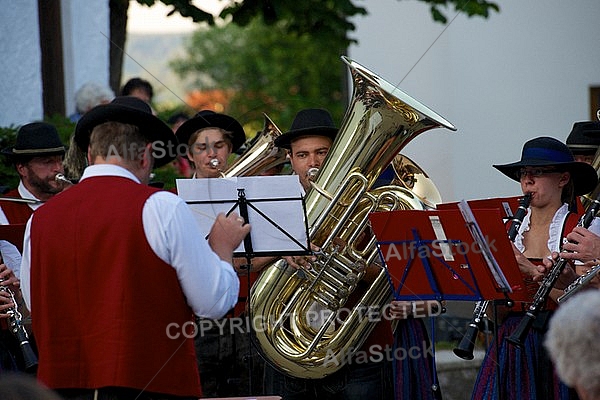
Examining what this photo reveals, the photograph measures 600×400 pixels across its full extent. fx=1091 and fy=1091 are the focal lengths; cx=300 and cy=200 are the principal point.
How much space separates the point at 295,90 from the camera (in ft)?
100

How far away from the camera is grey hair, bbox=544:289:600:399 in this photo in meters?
2.61

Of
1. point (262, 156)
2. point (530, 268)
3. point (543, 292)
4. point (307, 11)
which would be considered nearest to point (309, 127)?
point (262, 156)

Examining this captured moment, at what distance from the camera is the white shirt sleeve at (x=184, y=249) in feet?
12.4

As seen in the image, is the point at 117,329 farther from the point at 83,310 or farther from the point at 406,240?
the point at 406,240

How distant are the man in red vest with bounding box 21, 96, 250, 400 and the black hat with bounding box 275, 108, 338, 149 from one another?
6.18ft

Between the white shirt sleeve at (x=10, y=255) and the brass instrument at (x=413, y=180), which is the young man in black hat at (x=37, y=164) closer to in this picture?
the white shirt sleeve at (x=10, y=255)

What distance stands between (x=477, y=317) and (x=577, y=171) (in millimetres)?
879

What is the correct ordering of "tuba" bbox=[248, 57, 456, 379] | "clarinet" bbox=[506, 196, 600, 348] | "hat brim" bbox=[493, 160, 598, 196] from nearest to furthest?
"clarinet" bbox=[506, 196, 600, 348] → "tuba" bbox=[248, 57, 456, 379] → "hat brim" bbox=[493, 160, 598, 196]

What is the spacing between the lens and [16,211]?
18.9 feet

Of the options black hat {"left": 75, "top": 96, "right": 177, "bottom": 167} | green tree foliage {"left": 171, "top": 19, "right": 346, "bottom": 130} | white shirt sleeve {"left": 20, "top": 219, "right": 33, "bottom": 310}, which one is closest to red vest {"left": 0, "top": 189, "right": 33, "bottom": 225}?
white shirt sleeve {"left": 20, "top": 219, "right": 33, "bottom": 310}

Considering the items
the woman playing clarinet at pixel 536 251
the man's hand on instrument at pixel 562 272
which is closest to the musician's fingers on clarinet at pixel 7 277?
the woman playing clarinet at pixel 536 251

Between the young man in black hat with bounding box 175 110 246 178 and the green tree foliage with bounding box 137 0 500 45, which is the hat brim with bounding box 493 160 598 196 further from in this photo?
the green tree foliage with bounding box 137 0 500 45

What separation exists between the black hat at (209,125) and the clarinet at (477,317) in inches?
71.8

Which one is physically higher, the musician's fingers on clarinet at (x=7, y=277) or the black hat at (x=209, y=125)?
the black hat at (x=209, y=125)
